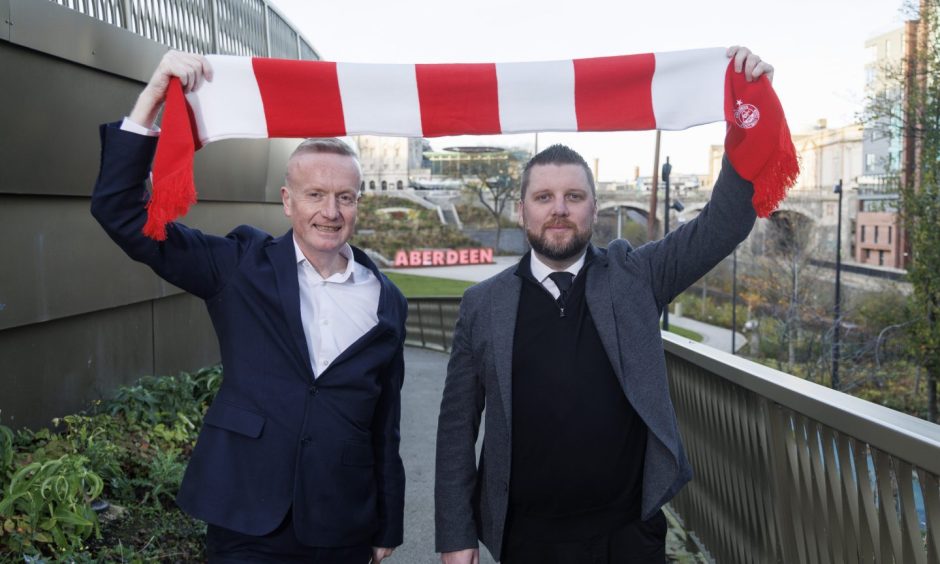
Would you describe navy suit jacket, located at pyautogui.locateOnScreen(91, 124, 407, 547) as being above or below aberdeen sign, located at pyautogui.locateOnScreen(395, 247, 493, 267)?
above

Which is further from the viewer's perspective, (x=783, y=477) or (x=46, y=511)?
(x=46, y=511)

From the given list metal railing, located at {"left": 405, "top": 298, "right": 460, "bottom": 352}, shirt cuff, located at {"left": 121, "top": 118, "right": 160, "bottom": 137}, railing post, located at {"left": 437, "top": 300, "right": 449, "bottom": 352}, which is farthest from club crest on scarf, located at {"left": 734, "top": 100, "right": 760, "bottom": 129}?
railing post, located at {"left": 437, "top": 300, "right": 449, "bottom": 352}

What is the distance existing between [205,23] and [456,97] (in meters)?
6.50

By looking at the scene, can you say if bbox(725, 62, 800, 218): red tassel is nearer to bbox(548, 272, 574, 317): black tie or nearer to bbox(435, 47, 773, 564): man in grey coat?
bbox(435, 47, 773, 564): man in grey coat

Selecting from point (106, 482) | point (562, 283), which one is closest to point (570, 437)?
point (562, 283)

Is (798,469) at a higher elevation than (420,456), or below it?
higher

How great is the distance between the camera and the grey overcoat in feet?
8.61

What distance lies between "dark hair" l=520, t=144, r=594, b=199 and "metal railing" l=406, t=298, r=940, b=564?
1.00m

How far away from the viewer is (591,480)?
8.53 ft

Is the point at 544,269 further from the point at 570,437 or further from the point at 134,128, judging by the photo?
the point at 134,128

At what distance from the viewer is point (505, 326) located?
2.72 m

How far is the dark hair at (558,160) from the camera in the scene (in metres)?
2.76

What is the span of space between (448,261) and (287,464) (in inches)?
2519

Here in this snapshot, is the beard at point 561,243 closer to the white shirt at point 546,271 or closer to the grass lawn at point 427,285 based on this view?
the white shirt at point 546,271
